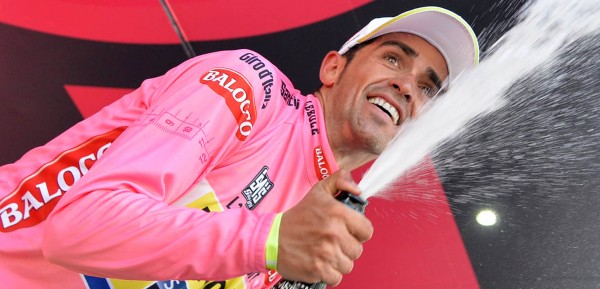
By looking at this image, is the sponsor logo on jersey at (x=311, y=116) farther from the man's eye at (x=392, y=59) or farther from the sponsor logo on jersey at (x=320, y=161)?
the man's eye at (x=392, y=59)

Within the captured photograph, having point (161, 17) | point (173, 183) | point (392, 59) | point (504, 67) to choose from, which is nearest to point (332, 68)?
point (392, 59)

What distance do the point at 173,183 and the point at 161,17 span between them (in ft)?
2.83

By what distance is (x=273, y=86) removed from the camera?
3.23 ft

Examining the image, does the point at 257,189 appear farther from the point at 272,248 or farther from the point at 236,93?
the point at 272,248

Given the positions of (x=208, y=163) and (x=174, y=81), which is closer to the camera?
(x=208, y=163)

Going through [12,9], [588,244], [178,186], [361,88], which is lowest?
[178,186]

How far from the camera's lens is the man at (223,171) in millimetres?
684

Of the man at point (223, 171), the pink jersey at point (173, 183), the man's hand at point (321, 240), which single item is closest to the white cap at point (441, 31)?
the man at point (223, 171)

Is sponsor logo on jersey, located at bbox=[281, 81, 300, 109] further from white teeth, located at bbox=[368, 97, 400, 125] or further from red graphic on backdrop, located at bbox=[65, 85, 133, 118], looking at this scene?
red graphic on backdrop, located at bbox=[65, 85, 133, 118]

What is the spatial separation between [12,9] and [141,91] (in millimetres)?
650

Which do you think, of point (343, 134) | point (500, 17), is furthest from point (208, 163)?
point (500, 17)

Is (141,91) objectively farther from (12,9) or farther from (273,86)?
(12,9)

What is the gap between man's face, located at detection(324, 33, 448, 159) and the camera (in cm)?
116

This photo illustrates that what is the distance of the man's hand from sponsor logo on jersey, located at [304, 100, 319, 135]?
46cm
